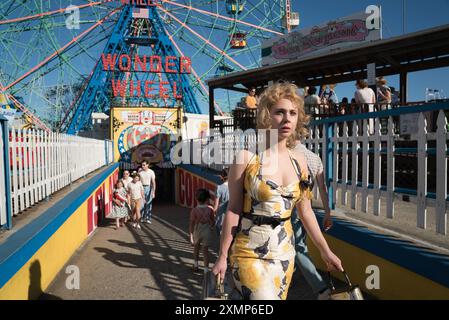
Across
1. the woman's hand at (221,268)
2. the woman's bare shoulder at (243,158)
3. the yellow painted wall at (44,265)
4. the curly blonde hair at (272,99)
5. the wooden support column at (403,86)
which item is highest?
the wooden support column at (403,86)

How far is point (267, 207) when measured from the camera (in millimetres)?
2055

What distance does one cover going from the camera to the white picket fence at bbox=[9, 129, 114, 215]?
14.6 feet

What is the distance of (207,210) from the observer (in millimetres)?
5855

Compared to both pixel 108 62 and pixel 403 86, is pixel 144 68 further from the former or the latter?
pixel 403 86

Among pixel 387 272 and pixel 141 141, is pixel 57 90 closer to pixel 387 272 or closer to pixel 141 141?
pixel 141 141

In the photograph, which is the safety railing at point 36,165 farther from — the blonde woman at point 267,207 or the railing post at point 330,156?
the railing post at point 330,156

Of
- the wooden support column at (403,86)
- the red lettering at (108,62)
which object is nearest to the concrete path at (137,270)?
the wooden support column at (403,86)

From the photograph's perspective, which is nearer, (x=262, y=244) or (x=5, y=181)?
(x=262, y=244)

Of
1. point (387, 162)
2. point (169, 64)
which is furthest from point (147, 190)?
point (169, 64)

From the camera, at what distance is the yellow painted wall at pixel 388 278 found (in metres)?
2.98

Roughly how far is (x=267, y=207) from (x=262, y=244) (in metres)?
0.20

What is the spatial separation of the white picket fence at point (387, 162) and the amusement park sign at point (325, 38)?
4.88 m
